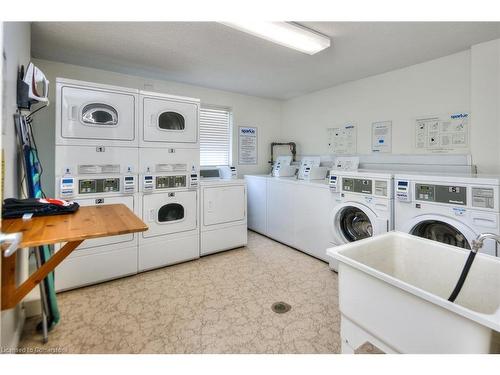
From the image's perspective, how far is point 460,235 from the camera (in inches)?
82.2

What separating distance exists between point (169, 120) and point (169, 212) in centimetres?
110

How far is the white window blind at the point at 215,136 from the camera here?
14.1ft

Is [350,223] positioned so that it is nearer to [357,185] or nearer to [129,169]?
[357,185]

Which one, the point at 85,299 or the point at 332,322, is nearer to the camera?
the point at 332,322

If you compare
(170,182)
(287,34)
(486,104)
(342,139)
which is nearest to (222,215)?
(170,182)

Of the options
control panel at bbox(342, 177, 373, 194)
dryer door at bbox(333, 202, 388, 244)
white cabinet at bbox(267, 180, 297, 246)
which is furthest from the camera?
white cabinet at bbox(267, 180, 297, 246)

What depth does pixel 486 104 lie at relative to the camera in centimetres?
257

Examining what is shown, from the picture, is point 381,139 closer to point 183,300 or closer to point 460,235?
point 460,235

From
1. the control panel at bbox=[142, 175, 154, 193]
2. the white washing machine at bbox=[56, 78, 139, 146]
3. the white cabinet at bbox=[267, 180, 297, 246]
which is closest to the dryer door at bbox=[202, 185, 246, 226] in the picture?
the white cabinet at bbox=[267, 180, 297, 246]

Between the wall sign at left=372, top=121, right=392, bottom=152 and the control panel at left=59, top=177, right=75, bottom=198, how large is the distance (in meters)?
3.60

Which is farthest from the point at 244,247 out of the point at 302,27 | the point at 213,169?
the point at 302,27

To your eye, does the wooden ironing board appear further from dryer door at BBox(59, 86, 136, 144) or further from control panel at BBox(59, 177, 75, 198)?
dryer door at BBox(59, 86, 136, 144)

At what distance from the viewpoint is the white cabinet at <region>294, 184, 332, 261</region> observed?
313cm

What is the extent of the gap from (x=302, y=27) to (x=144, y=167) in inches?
83.0
